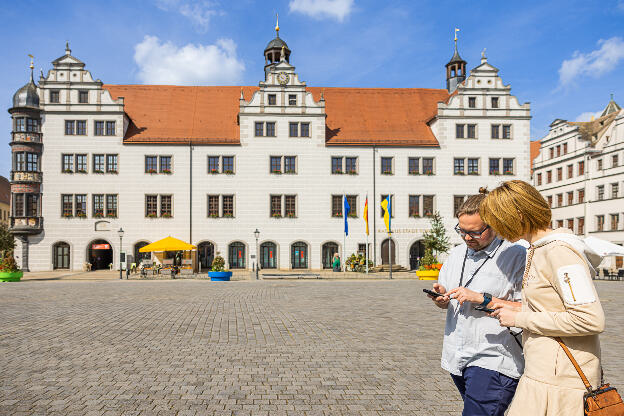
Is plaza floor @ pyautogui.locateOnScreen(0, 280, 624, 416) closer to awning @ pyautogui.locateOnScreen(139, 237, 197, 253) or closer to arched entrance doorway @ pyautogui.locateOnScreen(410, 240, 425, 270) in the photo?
awning @ pyautogui.locateOnScreen(139, 237, 197, 253)

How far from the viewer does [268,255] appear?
128ft

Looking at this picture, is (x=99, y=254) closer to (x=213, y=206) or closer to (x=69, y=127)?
(x=213, y=206)

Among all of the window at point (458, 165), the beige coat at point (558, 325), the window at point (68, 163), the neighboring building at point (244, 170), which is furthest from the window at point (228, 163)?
the beige coat at point (558, 325)

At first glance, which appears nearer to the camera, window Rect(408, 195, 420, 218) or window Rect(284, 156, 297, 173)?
window Rect(284, 156, 297, 173)

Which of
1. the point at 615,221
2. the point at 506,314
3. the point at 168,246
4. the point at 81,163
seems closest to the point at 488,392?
the point at 506,314

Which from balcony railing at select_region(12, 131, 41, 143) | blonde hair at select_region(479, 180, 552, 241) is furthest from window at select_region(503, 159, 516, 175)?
blonde hair at select_region(479, 180, 552, 241)

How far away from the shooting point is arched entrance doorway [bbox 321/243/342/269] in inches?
1549

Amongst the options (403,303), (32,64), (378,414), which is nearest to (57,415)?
(378,414)

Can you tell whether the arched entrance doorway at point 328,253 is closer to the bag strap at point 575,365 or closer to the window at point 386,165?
the window at point 386,165

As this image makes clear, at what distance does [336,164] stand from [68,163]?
19.0m

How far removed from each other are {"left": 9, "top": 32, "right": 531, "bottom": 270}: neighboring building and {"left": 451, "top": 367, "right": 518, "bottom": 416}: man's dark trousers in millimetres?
35786

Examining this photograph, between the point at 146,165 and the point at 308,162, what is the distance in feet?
38.0

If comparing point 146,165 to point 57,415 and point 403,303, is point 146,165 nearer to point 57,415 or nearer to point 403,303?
point 403,303

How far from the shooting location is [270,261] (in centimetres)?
3909
